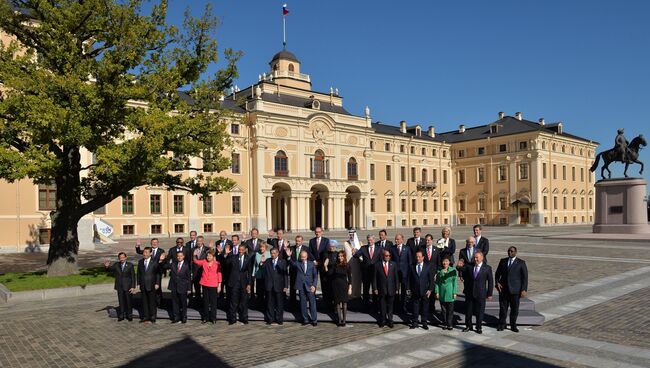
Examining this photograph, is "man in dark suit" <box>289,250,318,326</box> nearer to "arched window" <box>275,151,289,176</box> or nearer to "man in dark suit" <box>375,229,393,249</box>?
"man in dark suit" <box>375,229,393,249</box>

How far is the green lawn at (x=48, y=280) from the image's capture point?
14.2 m

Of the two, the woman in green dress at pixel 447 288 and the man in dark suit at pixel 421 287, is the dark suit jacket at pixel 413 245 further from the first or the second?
the woman in green dress at pixel 447 288

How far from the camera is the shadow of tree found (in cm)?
772

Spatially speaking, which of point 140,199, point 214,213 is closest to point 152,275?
point 140,199

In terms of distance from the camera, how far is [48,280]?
48.9ft

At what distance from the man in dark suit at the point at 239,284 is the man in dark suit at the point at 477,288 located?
4.47 m

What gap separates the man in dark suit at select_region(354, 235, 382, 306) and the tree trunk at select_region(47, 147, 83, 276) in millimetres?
10127

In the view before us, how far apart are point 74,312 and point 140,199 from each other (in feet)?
108

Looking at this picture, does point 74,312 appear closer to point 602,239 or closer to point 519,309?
point 519,309

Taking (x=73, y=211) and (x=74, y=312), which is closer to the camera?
(x=74, y=312)

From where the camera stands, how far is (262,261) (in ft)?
36.5

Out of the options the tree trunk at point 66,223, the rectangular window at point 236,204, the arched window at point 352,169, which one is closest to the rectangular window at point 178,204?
the rectangular window at point 236,204

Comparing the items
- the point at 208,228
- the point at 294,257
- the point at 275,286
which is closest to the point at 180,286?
the point at 275,286

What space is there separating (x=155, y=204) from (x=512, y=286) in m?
39.4
